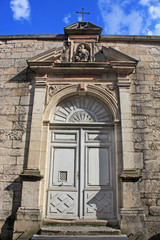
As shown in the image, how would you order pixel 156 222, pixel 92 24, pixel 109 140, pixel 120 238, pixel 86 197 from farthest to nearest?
pixel 92 24, pixel 109 140, pixel 86 197, pixel 156 222, pixel 120 238

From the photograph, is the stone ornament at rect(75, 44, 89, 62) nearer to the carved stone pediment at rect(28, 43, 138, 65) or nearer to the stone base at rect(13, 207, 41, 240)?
the carved stone pediment at rect(28, 43, 138, 65)

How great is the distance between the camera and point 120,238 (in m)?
4.37

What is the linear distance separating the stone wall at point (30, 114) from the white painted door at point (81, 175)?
0.72 m

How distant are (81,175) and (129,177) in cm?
115

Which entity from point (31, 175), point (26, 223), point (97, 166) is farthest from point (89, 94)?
point (26, 223)

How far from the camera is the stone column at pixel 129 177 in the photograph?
15.6ft

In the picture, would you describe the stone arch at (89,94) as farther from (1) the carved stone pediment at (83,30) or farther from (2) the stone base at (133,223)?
(2) the stone base at (133,223)

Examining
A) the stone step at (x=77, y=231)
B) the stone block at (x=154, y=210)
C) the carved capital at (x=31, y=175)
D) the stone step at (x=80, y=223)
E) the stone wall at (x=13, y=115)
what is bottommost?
the stone step at (x=77, y=231)

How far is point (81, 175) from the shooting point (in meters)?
5.49

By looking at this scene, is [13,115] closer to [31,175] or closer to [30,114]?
[30,114]

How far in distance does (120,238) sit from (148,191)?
1.32 metres

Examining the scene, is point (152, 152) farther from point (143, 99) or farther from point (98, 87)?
point (98, 87)

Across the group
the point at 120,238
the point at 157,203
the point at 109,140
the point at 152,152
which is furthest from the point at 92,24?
the point at 120,238

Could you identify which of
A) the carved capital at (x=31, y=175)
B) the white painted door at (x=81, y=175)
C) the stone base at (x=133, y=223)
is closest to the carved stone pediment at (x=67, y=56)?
the white painted door at (x=81, y=175)
